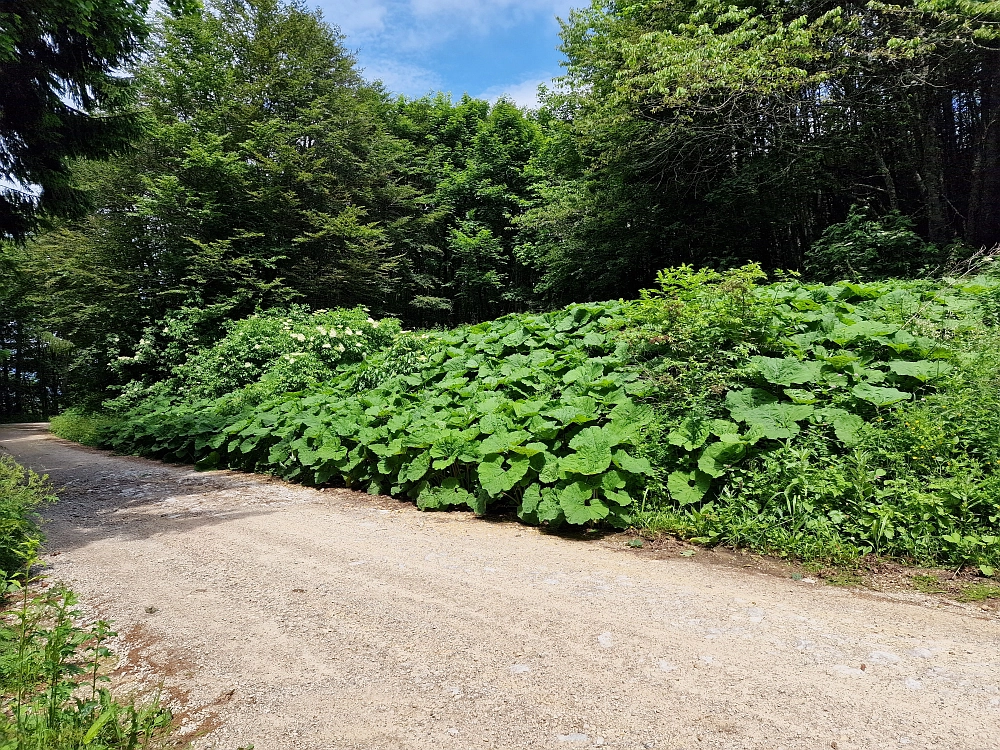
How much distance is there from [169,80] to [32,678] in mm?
17779

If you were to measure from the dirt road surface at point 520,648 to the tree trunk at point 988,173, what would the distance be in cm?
980

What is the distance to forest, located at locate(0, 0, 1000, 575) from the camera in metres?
3.67

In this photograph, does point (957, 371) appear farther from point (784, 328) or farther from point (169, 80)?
point (169, 80)

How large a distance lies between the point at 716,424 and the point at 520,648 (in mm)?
2386

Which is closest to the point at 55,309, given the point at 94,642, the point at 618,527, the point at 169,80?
the point at 169,80

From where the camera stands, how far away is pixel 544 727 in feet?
5.48

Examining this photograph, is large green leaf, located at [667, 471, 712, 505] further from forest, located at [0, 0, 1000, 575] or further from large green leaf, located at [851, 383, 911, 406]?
large green leaf, located at [851, 383, 911, 406]

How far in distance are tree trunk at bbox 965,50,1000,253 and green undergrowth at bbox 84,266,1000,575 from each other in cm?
514

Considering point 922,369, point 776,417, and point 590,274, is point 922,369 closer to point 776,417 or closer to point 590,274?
point 776,417

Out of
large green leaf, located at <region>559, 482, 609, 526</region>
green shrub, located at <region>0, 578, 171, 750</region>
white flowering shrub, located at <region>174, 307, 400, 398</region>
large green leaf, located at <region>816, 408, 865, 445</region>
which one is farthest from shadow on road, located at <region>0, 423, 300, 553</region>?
large green leaf, located at <region>816, 408, 865, 445</region>

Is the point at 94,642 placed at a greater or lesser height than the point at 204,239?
lesser

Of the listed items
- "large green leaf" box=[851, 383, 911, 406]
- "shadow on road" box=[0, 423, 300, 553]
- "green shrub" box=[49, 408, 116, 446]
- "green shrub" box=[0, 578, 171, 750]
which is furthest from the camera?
"green shrub" box=[49, 408, 116, 446]

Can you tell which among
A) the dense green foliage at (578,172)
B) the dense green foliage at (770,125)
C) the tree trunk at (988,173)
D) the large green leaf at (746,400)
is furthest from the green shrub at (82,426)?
the tree trunk at (988,173)

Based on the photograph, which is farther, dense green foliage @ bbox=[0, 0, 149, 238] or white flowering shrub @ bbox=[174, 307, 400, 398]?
white flowering shrub @ bbox=[174, 307, 400, 398]
